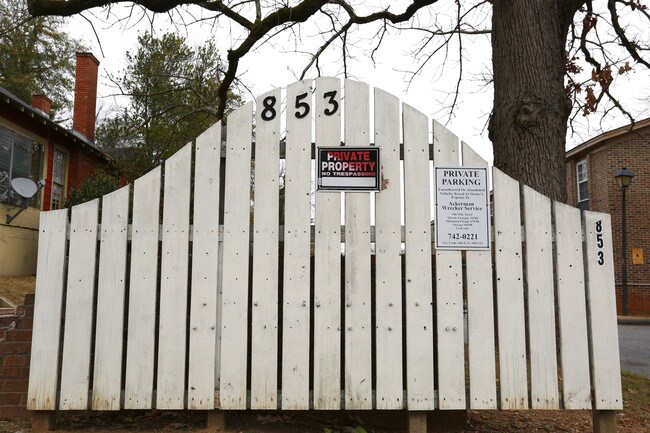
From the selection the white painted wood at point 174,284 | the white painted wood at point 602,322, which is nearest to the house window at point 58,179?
the white painted wood at point 174,284

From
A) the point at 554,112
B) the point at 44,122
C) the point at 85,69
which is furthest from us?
Result: the point at 85,69

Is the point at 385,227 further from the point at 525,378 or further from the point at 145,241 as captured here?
the point at 145,241

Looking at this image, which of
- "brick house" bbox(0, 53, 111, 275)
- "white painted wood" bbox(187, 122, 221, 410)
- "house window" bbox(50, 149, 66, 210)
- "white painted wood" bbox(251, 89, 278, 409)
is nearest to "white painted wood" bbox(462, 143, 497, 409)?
"white painted wood" bbox(251, 89, 278, 409)

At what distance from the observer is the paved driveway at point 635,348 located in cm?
847

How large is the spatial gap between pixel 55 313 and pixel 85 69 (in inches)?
733

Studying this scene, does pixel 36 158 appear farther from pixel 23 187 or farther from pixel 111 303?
pixel 111 303

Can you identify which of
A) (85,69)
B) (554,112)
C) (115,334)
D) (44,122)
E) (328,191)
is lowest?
(115,334)

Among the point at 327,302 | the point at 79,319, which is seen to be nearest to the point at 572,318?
the point at 327,302

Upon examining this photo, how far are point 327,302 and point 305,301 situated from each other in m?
0.16

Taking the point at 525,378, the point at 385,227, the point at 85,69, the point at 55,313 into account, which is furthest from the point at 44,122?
the point at 525,378

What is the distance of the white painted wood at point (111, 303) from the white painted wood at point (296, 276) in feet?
3.76

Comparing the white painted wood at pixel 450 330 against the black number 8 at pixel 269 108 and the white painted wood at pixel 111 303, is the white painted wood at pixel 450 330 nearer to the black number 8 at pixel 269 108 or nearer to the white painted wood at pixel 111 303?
the black number 8 at pixel 269 108

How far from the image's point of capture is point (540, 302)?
358cm

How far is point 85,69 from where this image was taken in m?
19.4
